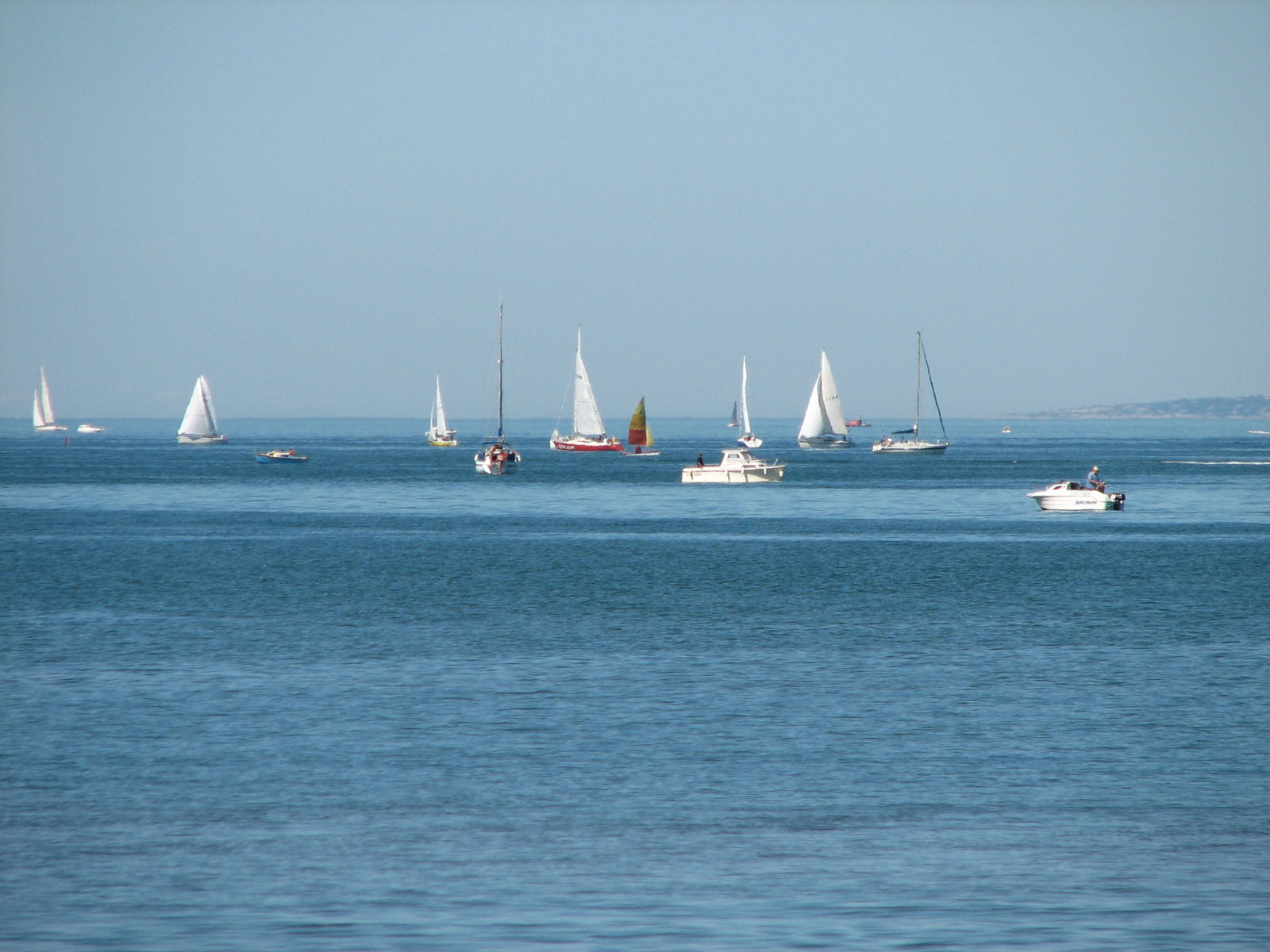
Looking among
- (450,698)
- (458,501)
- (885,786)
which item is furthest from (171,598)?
(458,501)

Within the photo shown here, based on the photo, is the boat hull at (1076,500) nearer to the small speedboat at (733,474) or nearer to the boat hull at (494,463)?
the small speedboat at (733,474)

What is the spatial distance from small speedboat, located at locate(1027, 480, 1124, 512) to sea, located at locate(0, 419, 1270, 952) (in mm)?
36412

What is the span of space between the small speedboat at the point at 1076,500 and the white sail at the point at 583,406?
80.4 m

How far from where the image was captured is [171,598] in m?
55.9

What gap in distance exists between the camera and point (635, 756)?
92.2 feet

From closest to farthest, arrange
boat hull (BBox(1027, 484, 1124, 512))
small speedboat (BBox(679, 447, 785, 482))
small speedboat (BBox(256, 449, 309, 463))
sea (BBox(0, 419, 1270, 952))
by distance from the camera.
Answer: sea (BBox(0, 419, 1270, 952)) → boat hull (BBox(1027, 484, 1124, 512)) → small speedboat (BBox(679, 447, 785, 482)) → small speedboat (BBox(256, 449, 309, 463))

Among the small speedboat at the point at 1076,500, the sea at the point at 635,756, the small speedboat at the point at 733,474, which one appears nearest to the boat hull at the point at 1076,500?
the small speedboat at the point at 1076,500

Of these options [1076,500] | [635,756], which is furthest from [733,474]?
[635,756]

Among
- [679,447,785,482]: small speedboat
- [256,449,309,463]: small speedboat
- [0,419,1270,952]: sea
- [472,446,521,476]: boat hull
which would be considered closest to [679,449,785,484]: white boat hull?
[679,447,785,482]: small speedboat

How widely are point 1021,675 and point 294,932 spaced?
79.3 feet

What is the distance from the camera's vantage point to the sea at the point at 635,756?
19.2 meters

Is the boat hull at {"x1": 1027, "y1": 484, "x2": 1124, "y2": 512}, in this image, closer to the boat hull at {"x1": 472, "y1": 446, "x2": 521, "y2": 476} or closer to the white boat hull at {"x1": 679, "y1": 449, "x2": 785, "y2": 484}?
the white boat hull at {"x1": 679, "y1": 449, "x2": 785, "y2": 484}

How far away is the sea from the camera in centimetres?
1916

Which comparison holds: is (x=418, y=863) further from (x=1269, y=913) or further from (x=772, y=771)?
(x=1269, y=913)
